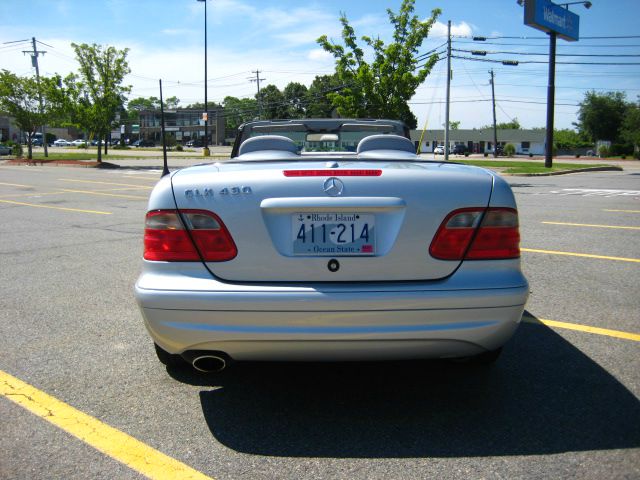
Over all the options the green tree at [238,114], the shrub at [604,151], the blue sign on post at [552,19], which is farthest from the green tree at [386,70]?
the green tree at [238,114]

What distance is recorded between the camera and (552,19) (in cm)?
3391

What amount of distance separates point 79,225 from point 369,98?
60.0ft

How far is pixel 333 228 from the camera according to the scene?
8.82ft

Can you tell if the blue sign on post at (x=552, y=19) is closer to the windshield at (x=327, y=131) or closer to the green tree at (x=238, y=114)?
the windshield at (x=327, y=131)

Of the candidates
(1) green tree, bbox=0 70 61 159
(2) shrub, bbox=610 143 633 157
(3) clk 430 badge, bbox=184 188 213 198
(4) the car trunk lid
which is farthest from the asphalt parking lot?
(2) shrub, bbox=610 143 633 157

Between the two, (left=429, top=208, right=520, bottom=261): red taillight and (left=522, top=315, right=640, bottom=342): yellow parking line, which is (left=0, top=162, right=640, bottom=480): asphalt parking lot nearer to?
(left=522, top=315, right=640, bottom=342): yellow parking line

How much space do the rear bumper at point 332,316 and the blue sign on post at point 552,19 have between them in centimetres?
3418

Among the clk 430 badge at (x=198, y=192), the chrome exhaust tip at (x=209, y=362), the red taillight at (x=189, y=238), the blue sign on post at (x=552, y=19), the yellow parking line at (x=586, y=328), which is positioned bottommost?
the yellow parking line at (x=586, y=328)

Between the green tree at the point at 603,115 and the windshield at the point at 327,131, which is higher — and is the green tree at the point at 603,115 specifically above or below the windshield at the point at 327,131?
above

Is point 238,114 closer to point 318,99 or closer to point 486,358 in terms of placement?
point 318,99

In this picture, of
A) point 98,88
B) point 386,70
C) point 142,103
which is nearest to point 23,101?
point 98,88

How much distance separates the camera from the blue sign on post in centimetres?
3244

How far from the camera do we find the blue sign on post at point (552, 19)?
32.4m

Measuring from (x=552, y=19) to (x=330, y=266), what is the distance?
1435 inches
